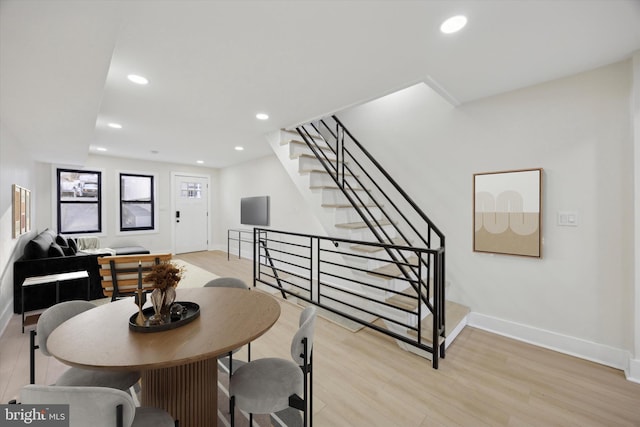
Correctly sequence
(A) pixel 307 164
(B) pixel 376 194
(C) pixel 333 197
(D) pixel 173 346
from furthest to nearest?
(B) pixel 376 194 → (A) pixel 307 164 → (C) pixel 333 197 → (D) pixel 173 346

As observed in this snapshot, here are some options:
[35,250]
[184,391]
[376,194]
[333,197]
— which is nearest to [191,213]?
[35,250]

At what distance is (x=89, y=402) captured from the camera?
0.82m

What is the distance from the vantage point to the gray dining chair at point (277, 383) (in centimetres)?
117

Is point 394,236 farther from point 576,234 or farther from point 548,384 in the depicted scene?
point 548,384

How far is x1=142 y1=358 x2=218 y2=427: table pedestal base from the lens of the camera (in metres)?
1.29

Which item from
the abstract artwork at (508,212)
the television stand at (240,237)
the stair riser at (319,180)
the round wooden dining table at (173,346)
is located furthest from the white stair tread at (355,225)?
the television stand at (240,237)

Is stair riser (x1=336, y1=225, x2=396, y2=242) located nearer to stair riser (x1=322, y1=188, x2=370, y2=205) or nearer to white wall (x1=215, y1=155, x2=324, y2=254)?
stair riser (x1=322, y1=188, x2=370, y2=205)

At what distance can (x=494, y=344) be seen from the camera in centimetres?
249

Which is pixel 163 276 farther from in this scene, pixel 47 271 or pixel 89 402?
pixel 47 271

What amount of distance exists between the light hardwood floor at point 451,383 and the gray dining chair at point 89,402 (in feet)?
3.77

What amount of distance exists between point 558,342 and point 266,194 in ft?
17.2

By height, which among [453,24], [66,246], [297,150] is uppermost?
[453,24]

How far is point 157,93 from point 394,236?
3299 millimetres

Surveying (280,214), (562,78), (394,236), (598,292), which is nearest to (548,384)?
(598,292)
